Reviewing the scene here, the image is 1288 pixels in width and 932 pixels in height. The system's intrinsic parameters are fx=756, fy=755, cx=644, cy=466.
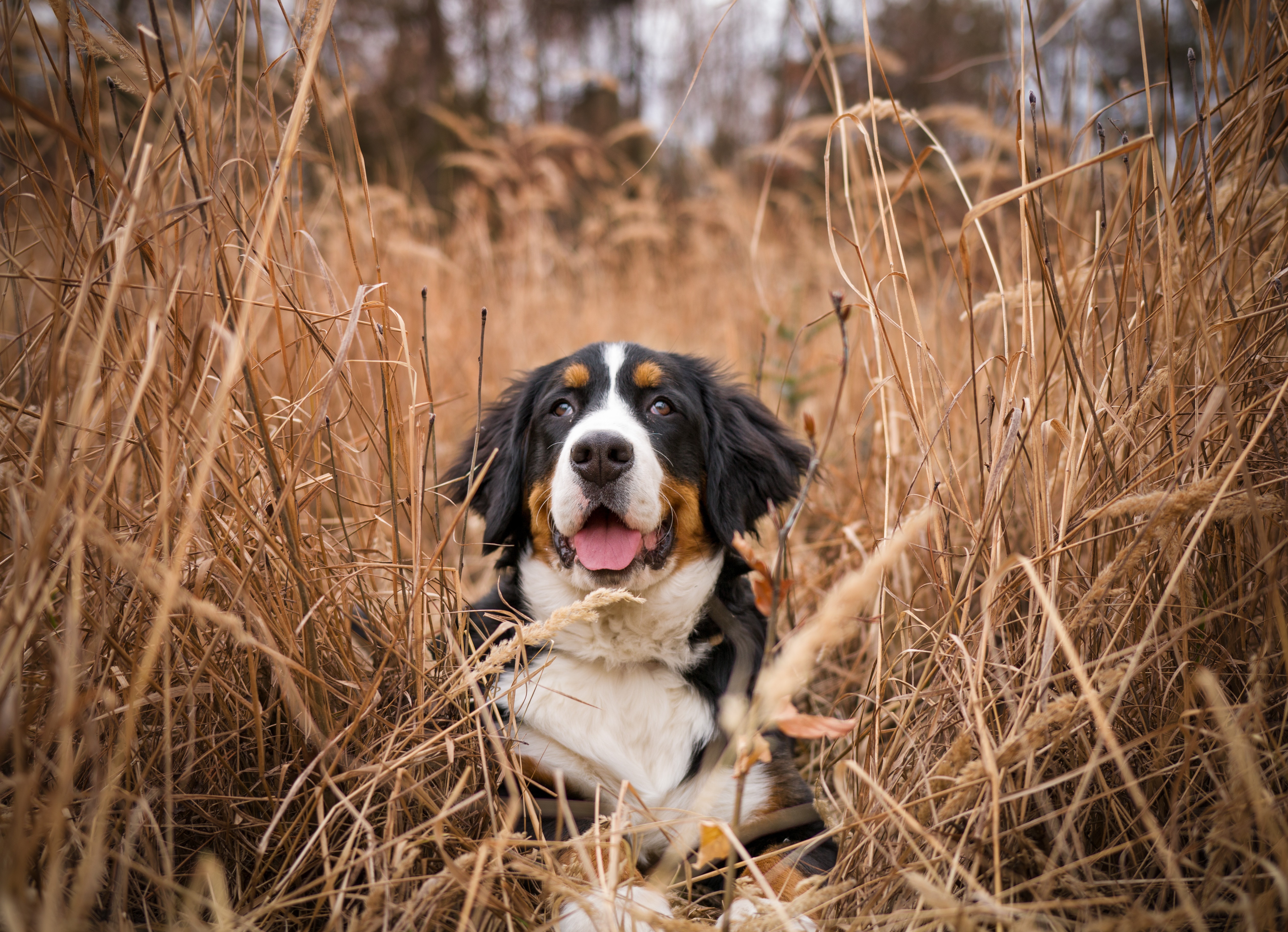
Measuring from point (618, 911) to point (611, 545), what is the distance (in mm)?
996

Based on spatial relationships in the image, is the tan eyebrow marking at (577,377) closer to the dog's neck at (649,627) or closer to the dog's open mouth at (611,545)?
the dog's open mouth at (611,545)

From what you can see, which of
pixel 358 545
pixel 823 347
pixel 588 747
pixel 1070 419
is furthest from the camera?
pixel 823 347

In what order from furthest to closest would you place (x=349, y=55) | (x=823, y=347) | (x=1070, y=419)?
(x=349, y=55) → (x=823, y=347) → (x=1070, y=419)

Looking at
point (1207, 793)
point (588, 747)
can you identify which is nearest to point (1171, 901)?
point (1207, 793)

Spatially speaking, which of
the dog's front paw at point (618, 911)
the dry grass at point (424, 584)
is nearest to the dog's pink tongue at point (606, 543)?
the dry grass at point (424, 584)

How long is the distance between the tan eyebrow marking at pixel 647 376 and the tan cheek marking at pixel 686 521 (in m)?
0.37

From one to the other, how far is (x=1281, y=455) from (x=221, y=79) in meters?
2.85

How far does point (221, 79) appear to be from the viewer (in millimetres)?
2150

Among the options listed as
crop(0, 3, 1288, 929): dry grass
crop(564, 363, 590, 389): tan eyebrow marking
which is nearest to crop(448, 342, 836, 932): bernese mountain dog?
crop(564, 363, 590, 389): tan eyebrow marking

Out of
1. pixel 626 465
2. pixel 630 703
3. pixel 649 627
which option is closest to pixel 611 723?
pixel 630 703

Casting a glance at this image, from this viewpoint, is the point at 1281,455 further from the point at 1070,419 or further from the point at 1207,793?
the point at 1207,793

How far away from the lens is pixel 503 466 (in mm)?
2594

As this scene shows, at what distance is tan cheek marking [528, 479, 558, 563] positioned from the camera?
239cm

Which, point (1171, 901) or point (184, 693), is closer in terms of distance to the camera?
point (1171, 901)
